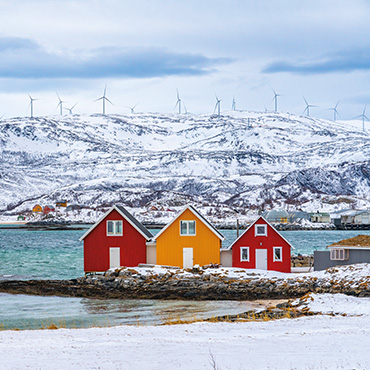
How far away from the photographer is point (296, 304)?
3022cm

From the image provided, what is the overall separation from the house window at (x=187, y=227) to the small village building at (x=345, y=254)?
32.0 feet

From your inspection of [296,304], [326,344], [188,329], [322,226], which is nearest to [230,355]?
[326,344]

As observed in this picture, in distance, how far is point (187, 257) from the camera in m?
48.8

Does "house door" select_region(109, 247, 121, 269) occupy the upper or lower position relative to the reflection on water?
upper

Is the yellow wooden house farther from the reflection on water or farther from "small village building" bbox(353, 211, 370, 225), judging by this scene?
"small village building" bbox(353, 211, 370, 225)

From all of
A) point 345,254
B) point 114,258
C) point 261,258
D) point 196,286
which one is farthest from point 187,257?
point 345,254

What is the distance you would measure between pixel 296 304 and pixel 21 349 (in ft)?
53.2

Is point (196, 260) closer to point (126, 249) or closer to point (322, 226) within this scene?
point (126, 249)

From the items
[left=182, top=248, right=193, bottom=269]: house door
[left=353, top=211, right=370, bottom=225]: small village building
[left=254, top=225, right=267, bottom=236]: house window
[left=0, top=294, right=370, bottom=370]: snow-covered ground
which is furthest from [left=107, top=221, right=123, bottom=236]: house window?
[left=353, top=211, right=370, bottom=225]: small village building

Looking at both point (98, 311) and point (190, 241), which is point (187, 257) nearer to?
point (190, 241)

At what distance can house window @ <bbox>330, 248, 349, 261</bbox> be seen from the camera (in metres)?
47.6

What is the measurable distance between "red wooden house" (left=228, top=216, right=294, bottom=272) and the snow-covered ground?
25.5m

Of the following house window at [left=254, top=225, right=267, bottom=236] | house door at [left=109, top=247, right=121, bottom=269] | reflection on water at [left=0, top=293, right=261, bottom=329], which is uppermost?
house window at [left=254, top=225, right=267, bottom=236]

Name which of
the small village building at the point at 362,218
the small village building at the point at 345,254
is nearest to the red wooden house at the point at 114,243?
the small village building at the point at 345,254
